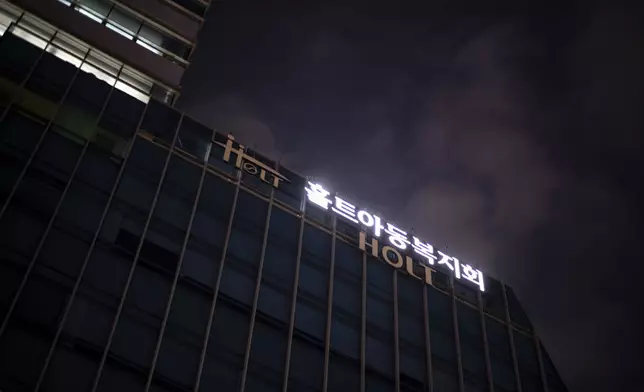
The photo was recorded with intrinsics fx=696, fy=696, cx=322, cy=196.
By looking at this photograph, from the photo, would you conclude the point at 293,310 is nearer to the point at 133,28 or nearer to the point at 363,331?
the point at 363,331

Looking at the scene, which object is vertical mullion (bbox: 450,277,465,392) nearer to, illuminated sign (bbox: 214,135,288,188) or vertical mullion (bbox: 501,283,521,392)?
vertical mullion (bbox: 501,283,521,392)

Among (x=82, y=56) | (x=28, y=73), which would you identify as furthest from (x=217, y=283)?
(x=82, y=56)

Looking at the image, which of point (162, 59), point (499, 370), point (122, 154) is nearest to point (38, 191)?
point (122, 154)

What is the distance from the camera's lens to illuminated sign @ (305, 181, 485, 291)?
1564 inches

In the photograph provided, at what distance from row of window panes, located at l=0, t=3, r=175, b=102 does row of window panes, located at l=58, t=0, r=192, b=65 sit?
3.55 meters

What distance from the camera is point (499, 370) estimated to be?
3775 centimetres

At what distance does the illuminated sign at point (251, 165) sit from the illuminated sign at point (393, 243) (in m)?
2.08

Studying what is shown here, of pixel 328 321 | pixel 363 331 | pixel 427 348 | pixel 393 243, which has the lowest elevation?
pixel 328 321

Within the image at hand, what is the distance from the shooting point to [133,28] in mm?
44531

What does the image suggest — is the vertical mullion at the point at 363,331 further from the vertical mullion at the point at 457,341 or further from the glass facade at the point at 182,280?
the vertical mullion at the point at 457,341

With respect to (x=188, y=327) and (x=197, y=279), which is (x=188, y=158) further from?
(x=188, y=327)

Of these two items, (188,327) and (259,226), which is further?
(259,226)

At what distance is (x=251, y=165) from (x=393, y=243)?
9605 mm

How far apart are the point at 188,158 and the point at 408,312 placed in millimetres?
14185
